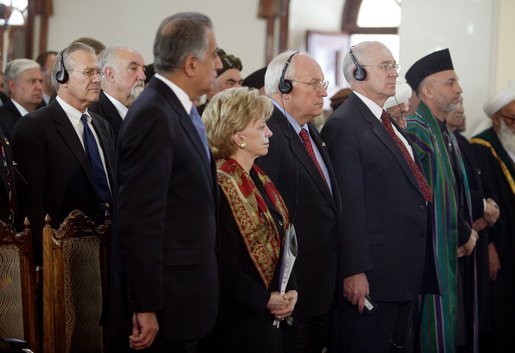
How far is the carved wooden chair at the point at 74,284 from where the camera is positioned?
3016 millimetres

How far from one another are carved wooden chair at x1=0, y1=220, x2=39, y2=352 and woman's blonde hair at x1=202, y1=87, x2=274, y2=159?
728 mm

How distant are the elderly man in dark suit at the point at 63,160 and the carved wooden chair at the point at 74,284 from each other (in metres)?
0.53

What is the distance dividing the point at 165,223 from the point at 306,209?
41.5 inches

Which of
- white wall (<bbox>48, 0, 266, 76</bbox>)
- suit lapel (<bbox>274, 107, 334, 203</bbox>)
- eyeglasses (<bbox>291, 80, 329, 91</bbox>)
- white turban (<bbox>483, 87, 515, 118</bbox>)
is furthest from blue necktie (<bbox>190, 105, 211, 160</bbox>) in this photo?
white wall (<bbox>48, 0, 266, 76</bbox>)

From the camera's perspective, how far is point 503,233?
215 inches

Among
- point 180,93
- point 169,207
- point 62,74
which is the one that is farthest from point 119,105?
point 169,207

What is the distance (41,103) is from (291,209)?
3.26 metres

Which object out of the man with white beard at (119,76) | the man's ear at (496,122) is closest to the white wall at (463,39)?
the man's ear at (496,122)

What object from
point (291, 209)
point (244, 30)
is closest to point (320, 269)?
point (291, 209)

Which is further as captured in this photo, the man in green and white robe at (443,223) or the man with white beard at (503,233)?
the man with white beard at (503,233)

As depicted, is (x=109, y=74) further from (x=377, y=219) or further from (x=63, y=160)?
(x=377, y=219)

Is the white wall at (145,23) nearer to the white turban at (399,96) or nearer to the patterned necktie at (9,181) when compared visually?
the white turban at (399,96)

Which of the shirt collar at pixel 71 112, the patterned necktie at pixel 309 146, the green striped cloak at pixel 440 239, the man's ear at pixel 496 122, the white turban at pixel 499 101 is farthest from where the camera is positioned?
the man's ear at pixel 496 122

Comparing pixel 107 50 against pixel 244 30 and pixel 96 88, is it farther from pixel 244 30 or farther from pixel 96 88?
pixel 244 30
